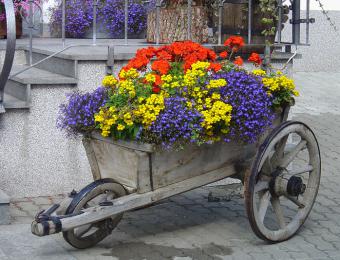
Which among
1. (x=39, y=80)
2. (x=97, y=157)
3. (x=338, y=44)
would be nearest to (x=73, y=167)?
(x=39, y=80)

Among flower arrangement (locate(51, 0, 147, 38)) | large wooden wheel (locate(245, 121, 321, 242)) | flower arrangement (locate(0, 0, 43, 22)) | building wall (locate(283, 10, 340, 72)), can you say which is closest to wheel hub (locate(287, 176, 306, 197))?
large wooden wheel (locate(245, 121, 321, 242))

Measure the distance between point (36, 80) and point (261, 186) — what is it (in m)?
1.83

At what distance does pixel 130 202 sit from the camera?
4.81 m

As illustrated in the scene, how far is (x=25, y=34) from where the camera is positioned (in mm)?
9461

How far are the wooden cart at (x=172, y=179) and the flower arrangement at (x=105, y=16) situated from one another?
4095 mm

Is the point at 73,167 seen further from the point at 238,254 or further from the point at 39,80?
the point at 238,254

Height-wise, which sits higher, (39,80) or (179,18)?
(179,18)

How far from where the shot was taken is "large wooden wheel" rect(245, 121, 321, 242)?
4980 mm

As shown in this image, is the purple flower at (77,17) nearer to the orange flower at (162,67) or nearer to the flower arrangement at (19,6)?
the flower arrangement at (19,6)

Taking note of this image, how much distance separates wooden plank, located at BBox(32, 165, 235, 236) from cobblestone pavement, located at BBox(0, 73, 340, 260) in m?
0.34

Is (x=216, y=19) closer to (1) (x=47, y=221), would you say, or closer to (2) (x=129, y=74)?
(2) (x=129, y=74)

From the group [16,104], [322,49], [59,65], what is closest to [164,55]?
[16,104]

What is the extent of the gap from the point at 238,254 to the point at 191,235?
450 mm

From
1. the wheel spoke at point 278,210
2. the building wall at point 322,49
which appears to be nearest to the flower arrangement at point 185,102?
the wheel spoke at point 278,210
